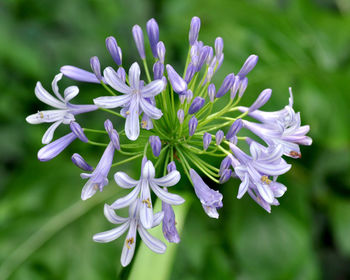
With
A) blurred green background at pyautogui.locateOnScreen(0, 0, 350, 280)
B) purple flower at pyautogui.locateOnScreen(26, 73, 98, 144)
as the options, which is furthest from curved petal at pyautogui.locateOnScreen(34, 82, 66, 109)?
blurred green background at pyautogui.locateOnScreen(0, 0, 350, 280)

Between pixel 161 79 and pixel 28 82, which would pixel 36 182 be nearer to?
pixel 28 82

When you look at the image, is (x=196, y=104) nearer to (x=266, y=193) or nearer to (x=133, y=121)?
(x=133, y=121)

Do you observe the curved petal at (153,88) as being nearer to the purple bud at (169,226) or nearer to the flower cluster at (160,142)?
the flower cluster at (160,142)

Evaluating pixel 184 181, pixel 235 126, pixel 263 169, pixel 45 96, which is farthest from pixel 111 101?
pixel 184 181

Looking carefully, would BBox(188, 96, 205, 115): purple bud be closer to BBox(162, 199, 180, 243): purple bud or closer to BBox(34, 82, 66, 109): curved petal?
BBox(162, 199, 180, 243): purple bud

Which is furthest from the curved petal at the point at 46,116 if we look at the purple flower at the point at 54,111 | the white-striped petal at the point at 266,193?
the white-striped petal at the point at 266,193

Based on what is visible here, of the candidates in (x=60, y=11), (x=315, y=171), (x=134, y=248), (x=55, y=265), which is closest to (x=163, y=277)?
(x=134, y=248)
